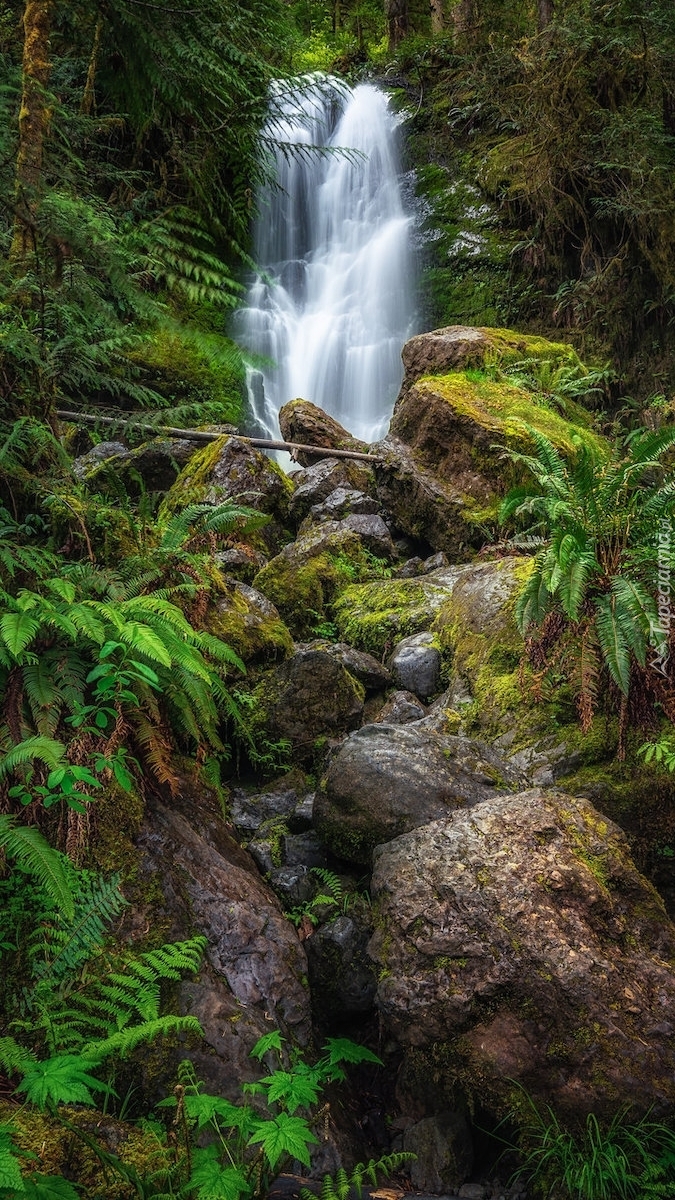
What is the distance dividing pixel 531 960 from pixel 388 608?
3489 mm

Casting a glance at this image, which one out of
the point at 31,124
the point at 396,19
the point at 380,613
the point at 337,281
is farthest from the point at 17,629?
the point at 396,19

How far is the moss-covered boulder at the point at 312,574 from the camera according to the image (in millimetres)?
5969

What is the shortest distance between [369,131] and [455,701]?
1737 cm

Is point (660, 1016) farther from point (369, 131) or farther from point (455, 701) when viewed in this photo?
point (369, 131)

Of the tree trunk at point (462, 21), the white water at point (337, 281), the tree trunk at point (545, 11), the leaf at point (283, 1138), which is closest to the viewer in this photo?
the leaf at point (283, 1138)

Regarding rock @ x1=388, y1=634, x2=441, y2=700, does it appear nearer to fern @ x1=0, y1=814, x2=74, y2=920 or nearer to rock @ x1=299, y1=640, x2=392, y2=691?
rock @ x1=299, y1=640, x2=392, y2=691

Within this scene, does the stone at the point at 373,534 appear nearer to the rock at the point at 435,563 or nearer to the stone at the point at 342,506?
the stone at the point at 342,506

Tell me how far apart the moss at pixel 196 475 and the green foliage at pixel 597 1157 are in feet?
18.6

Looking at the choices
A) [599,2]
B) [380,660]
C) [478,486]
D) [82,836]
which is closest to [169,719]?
[82,836]

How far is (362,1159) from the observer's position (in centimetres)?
251

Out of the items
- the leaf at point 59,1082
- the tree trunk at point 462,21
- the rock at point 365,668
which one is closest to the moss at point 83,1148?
the leaf at point 59,1082

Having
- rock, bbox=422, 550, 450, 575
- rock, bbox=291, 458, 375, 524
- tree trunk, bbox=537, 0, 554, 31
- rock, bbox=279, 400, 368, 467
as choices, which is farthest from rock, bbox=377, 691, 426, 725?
tree trunk, bbox=537, 0, 554, 31

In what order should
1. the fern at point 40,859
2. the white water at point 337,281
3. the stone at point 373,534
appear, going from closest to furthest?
the fern at point 40,859
the stone at point 373,534
the white water at point 337,281

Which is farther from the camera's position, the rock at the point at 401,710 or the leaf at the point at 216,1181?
the rock at the point at 401,710
